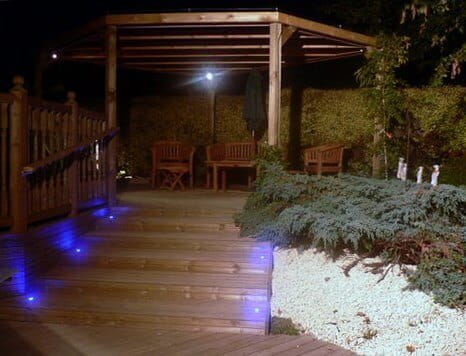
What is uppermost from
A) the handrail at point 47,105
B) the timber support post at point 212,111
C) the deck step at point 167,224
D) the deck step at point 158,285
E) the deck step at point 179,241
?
the timber support post at point 212,111

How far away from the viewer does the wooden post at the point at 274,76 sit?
7176mm

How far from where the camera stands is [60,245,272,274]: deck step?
5332 millimetres

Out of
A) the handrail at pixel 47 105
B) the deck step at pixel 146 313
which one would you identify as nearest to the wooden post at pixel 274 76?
the handrail at pixel 47 105

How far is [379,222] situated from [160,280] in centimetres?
229

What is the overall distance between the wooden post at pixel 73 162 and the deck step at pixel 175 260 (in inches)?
24.9

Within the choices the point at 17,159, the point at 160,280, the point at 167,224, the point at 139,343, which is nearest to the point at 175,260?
the point at 160,280

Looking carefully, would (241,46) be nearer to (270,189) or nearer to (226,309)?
(270,189)

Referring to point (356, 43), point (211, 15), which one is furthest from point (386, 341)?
point (356, 43)

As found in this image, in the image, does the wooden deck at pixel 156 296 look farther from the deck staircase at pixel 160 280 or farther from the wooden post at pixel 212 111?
the wooden post at pixel 212 111

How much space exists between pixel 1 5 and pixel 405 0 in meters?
10.1

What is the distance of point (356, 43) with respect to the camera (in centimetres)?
821

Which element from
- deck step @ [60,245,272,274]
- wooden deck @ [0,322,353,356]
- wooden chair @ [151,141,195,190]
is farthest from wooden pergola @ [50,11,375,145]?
wooden deck @ [0,322,353,356]

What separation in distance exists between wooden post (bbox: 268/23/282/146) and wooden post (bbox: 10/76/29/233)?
3.51 m

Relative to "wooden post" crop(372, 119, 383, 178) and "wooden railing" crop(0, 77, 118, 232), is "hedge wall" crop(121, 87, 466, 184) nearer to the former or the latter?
"wooden post" crop(372, 119, 383, 178)
